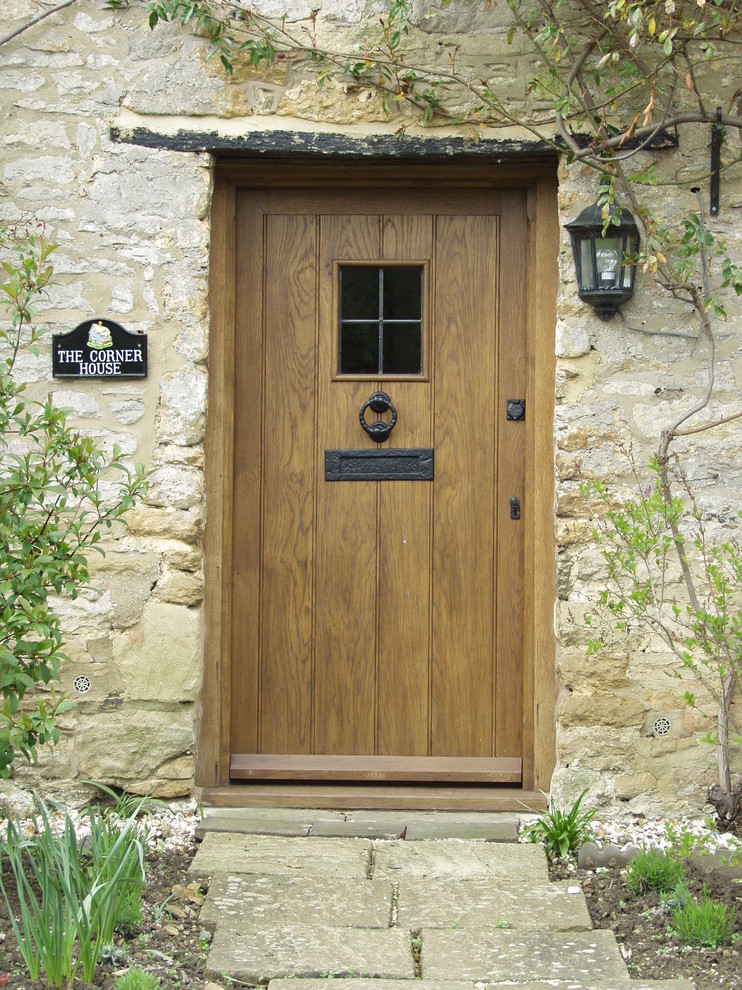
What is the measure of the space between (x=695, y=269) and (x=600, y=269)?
1.19ft

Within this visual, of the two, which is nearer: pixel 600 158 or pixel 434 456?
pixel 600 158

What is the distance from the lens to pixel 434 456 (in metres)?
3.99

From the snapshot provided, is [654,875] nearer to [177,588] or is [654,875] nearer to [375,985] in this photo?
[375,985]

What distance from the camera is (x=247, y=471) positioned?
13.1ft

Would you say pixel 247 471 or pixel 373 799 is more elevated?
pixel 247 471

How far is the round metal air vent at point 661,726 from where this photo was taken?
12.2 feet

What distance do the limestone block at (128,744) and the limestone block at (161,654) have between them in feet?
0.29

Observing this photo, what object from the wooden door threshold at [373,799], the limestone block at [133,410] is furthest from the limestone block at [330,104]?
the wooden door threshold at [373,799]

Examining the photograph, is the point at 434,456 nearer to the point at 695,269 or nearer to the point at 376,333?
the point at 376,333

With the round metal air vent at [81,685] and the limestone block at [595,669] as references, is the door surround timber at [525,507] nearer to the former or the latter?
the limestone block at [595,669]

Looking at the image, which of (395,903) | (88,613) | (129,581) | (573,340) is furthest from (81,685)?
(573,340)

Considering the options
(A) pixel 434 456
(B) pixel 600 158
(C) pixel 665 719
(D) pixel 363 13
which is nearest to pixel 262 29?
(D) pixel 363 13

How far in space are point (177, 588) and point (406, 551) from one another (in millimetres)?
856

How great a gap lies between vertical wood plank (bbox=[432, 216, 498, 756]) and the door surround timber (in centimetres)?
15
